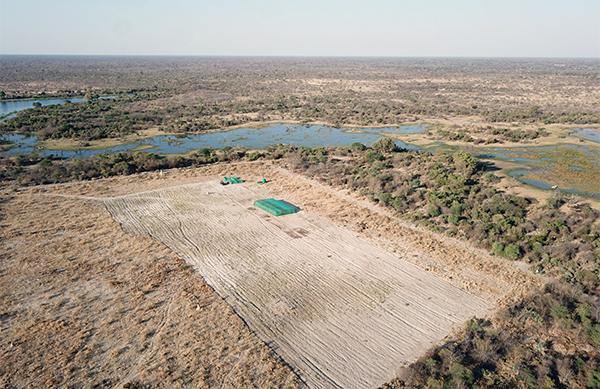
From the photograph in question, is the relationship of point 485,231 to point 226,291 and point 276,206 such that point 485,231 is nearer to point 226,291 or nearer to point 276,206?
point 276,206

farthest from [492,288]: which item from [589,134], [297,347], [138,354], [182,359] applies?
[589,134]

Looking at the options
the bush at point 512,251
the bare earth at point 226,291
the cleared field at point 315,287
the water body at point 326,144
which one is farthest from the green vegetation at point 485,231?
the water body at point 326,144

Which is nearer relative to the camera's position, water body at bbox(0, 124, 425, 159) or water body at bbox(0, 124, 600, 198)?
water body at bbox(0, 124, 600, 198)

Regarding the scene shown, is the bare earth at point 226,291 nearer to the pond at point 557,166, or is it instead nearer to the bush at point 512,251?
the bush at point 512,251

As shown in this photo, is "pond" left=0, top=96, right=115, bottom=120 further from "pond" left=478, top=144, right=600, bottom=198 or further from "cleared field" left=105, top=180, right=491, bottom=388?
"pond" left=478, top=144, right=600, bottom=198

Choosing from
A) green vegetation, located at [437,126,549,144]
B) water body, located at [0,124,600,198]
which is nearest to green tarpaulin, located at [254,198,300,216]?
water body, located at [0,124,600,198]

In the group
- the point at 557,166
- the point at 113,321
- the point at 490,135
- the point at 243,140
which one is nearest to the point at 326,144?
the point at 243,140
